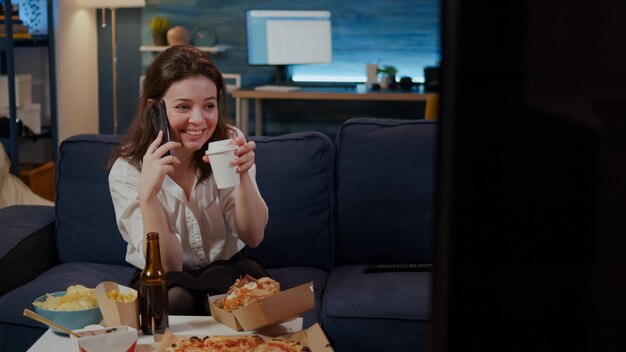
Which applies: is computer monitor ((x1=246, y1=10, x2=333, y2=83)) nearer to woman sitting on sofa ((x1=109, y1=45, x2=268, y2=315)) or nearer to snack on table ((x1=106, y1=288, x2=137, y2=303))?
woman sitting on sofa ((x1=109, y1=45, x2=268, y2=315))

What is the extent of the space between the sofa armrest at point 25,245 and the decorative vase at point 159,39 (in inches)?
133

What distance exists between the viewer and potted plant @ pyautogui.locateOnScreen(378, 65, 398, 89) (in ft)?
19.2

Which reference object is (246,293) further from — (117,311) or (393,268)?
(393,268)

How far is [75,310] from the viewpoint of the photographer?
1.80 metres

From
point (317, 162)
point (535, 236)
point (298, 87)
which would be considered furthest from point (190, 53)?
point (298, 87)

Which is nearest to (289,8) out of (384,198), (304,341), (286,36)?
(286,36)

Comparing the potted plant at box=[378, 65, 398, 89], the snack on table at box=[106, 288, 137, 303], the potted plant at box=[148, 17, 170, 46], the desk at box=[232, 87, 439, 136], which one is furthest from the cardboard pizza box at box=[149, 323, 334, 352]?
the potted plant at box=[148, 17, 170, 46]

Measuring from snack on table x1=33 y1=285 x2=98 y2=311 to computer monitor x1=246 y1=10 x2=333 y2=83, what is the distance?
414cm

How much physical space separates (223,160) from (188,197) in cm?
41

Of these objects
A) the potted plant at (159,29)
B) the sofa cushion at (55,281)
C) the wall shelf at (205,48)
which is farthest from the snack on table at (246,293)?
the potted plant at (159,29)

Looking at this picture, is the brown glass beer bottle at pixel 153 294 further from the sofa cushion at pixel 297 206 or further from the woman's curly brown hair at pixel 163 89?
the sofa cushion at pixel 297 206

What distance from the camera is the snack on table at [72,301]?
182cm

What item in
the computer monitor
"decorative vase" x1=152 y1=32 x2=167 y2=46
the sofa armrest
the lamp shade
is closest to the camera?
the sofa armrest

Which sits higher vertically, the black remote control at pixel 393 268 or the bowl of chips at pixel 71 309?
the bowl of chips at pixel 71 309
